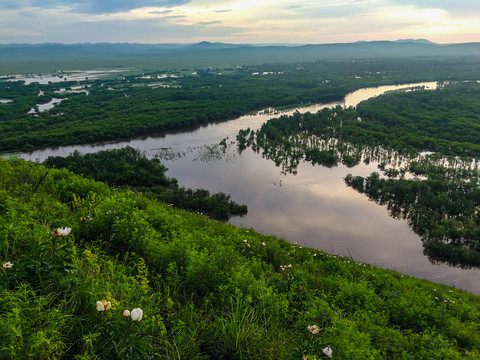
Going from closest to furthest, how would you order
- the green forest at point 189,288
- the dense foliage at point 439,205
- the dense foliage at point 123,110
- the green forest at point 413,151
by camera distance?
the green forest at point 189,288
the dense foliage at point 439,205
the green forest at point 413,151
the dense foliage at point 123,110

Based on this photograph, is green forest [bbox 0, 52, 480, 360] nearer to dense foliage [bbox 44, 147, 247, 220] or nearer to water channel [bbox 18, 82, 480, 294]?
dense foliage [bbox 44, 147, 247, 220]

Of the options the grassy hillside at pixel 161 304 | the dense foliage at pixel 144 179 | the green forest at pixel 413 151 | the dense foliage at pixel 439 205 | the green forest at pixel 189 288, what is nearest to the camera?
the grassy hillside at pixel 161 304

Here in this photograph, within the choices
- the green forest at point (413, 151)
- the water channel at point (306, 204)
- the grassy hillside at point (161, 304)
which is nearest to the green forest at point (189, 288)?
the grassy hillside at point (161, 304)

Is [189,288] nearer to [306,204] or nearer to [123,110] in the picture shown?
[306,204]

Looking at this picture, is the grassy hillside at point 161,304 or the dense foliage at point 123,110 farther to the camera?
the dense foliage at point 123,110

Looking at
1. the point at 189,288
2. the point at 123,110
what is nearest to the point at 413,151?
the point at 189,288

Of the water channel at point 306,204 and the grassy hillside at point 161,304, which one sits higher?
the grassy hillside at point 161,304

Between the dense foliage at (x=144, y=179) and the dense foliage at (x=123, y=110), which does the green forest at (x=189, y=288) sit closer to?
the dense foliage at (x=144, y=179)
